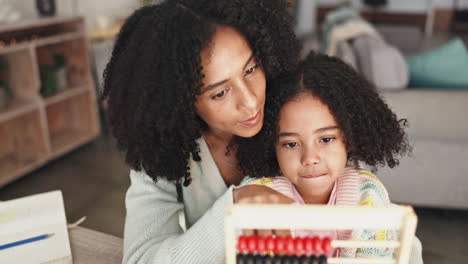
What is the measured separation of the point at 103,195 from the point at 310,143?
201 cm

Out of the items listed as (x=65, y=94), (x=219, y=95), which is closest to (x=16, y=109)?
(x=65, y=94)

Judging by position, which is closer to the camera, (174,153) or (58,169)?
(174,153)

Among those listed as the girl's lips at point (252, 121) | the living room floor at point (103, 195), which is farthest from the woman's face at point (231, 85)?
the living room floor at point (103, 195)

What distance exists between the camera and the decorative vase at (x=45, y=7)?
10.4ft

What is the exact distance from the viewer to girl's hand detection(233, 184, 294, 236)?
28.7 inches

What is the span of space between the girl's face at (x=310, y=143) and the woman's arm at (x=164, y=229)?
12.6 inches

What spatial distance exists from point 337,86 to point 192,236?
589 mm

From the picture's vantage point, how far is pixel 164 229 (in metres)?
0.98

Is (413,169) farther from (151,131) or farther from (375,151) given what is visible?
(151,131)

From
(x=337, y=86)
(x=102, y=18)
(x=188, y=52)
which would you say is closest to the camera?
(x=188, y=52)

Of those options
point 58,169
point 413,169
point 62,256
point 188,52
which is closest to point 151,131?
point 188,52

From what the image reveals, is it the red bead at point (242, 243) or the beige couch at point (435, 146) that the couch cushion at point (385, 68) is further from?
the red bead at point (242, 243)

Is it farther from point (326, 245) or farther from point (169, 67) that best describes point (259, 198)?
point (169, 67)

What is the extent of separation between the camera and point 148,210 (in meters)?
1.00
